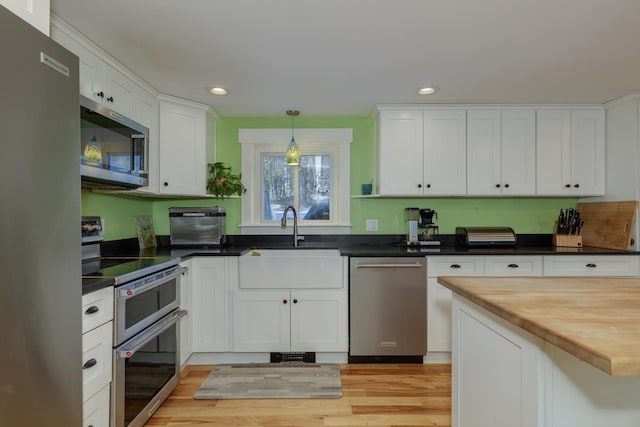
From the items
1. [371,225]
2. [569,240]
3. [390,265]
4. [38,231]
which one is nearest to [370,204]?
[371,225]

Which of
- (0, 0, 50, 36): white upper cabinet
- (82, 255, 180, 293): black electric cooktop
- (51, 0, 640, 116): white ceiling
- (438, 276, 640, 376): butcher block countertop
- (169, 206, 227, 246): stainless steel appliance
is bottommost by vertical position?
(82, 255, 180, 293): black electric cooktop

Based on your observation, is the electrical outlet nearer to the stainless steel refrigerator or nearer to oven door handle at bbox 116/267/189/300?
oven door handle at bbox 116/267/189/300

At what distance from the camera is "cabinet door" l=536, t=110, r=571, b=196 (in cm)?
291

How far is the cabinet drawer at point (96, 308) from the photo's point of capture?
4.54 ft

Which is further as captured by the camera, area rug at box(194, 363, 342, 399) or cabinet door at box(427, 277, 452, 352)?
cabinet door at box(427, 277, 452, 352)

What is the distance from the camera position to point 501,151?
2924 mm

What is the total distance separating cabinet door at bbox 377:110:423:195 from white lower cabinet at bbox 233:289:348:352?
1065 millimetres

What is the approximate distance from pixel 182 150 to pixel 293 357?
1991 mm

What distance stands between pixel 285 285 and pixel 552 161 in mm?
2604

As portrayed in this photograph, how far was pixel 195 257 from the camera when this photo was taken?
2.61m

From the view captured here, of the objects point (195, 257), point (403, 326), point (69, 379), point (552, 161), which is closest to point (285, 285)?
point (195, 257)

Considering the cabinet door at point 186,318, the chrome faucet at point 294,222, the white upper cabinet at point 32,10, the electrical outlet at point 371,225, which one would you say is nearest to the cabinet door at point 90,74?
the white upper cabinet at point 32,10

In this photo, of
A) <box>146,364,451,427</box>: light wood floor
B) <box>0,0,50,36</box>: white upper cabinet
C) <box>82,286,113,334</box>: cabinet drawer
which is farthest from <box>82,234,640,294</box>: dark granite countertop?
<box>0,0,50,36</box>: white upper cabinet

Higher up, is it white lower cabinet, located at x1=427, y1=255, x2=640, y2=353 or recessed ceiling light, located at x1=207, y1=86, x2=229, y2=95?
recessed ceiling light, located at x1=207, y1=86, x2=229, y2=95
